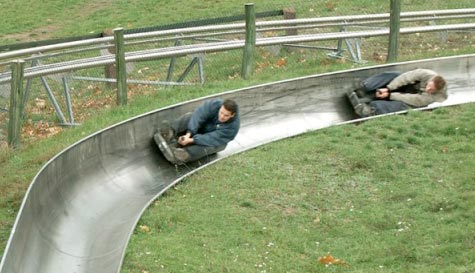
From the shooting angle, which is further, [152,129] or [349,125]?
[349,125]

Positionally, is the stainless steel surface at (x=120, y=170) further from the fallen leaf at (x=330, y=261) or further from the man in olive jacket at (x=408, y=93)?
the fallen leaf at (x=330, y=261)

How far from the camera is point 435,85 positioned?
1297 cm

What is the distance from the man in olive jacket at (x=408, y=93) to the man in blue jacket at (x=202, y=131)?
238cm

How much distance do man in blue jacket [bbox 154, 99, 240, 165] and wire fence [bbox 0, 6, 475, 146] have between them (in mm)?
2075

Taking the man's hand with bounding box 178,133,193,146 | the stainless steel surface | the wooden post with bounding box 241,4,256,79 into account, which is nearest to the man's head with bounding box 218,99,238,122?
the man's hand with bounding box 178,133,193,146

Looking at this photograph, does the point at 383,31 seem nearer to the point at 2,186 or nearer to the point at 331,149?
the point at 331,149

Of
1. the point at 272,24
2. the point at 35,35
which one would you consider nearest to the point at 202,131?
the point at 272,24

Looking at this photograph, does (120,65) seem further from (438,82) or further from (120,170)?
(438,82)

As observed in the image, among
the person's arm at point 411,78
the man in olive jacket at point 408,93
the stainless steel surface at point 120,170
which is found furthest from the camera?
the person's arm at point 411,78

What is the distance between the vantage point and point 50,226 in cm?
888

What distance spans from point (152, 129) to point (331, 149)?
2.11 metres

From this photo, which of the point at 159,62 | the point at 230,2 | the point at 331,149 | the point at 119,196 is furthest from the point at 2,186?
the point at 230,2

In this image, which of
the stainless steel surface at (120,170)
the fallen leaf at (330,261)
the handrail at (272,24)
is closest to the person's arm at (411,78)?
the stainless steel surface at (120,170)

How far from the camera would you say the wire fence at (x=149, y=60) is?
13.6m
